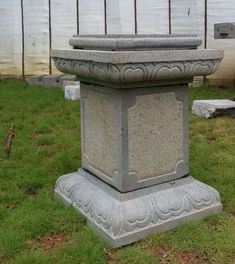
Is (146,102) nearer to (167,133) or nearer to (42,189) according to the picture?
(167,133)

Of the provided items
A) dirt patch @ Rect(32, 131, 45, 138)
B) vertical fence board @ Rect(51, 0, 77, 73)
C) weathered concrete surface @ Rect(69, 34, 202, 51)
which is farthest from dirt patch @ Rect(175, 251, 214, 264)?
vertical fence board @ Rect(51, 0, 77, 73)

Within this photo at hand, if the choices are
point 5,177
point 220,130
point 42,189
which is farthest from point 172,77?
point 220,130

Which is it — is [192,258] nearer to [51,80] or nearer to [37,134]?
[37,134]

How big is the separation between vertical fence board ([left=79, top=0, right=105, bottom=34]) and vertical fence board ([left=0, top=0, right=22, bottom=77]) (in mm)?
1433

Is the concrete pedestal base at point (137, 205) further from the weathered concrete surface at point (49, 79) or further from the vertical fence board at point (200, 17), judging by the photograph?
the vertical fence board at point (200, 17)

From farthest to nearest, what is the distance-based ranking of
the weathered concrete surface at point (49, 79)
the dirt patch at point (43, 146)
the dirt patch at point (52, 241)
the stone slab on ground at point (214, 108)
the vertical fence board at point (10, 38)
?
the vertical fence board at point (10, 38) < the weathered concrete surface at point (49, 79) < the stone slab on ground at point (214, 108) < the dirt patch at point (43, 146) < the dirt patch at point (52, 241)

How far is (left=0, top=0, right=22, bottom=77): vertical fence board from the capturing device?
31.4 ft

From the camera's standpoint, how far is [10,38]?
9641mm

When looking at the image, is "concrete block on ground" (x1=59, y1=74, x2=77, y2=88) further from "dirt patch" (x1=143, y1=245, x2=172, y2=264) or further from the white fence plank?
"dirt patch" (x1=143, y1=245, x2=172, y2=264)

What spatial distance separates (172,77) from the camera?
2785 mm

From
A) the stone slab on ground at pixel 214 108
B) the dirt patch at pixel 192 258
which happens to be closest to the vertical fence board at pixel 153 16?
the stone slab on ground at pixel 214 108

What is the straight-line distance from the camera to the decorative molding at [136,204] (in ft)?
9.11

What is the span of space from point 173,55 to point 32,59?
7303 mm

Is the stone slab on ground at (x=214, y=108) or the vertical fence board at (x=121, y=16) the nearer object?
the stone slab on ground at (x=214, y=108)
